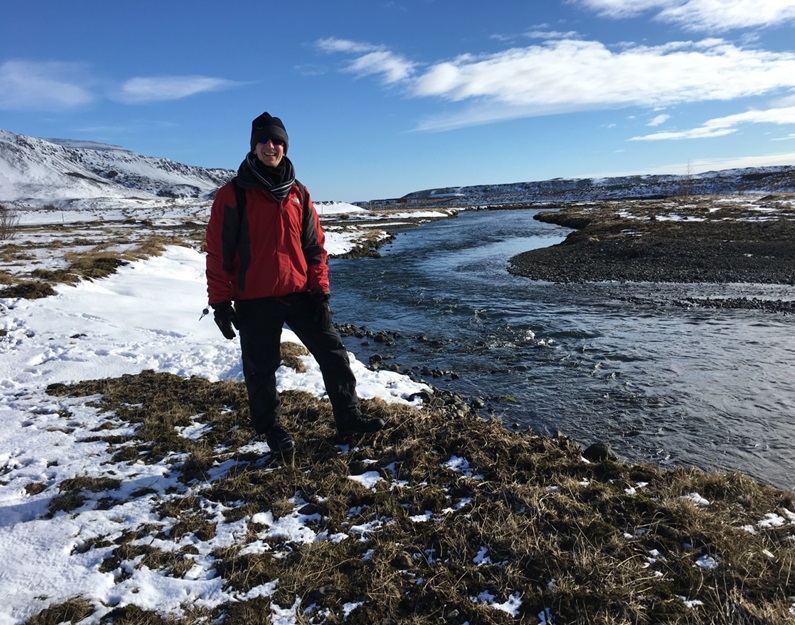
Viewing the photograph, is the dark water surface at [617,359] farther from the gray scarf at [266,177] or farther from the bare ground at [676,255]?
the gray scarf at [266,177]

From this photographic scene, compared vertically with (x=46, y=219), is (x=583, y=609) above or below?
below

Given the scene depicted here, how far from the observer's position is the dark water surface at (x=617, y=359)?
6.25 meters

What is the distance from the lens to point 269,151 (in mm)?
4188

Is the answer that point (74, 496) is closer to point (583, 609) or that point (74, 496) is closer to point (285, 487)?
point (285, 487)

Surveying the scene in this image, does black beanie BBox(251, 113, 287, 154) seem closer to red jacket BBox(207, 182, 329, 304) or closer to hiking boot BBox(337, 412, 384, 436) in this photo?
red jacket BBox(207, 182, 329, 304)

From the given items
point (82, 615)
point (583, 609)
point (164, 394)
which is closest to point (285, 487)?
point (82, 615)

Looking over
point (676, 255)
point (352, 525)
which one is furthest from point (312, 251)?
point (676, 255)

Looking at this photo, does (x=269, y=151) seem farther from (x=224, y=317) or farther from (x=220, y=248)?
(x=224, y=317)

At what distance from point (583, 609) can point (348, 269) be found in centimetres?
2281

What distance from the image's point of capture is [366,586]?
300cm

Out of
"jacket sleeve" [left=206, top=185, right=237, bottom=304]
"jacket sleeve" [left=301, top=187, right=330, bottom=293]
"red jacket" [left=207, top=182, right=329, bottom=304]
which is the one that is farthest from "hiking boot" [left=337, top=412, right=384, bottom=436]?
"jacket sleeve" [left=206, top=185, right=237, bottom=304]

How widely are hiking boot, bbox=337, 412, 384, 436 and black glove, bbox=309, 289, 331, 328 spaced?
1.08m

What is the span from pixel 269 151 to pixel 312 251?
1.05 m

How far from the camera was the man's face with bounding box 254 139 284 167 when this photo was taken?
164 inches
